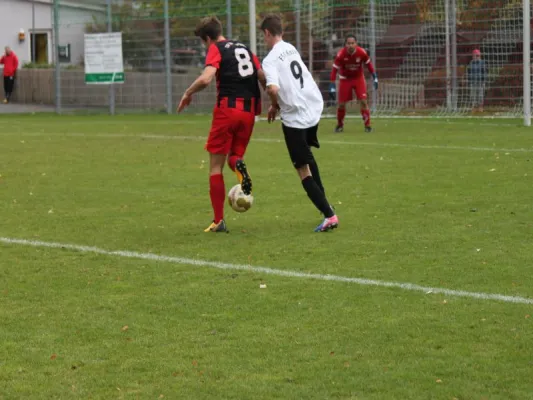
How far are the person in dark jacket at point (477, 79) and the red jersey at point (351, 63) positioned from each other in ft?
17.4

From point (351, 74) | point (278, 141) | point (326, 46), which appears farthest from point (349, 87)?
point (326, 46)

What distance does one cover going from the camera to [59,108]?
33.9m

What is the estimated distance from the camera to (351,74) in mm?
21797

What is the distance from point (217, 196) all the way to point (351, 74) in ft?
42.4

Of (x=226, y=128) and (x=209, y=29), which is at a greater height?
(x=209, y=29)

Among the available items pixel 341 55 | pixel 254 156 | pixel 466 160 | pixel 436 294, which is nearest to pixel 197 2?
pixel 341 55

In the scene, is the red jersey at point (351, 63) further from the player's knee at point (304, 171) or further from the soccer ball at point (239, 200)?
the soccer ball at point (239, 200)

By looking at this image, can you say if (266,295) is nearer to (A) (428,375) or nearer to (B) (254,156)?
(A) (428,375)

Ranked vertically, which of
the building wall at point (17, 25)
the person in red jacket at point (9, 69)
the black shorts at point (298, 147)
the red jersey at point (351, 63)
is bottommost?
the black shorts at point (298, 147)

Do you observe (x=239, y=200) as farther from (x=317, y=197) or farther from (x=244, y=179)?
(x=317, y=197)

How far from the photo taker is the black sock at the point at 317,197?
908cm

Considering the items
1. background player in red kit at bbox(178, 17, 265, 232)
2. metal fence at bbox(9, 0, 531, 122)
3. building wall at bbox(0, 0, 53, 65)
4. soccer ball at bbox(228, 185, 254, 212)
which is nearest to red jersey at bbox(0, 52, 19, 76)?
metal fence at bbox(9, 0, 531, 122)

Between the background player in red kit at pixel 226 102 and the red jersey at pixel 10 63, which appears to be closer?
the background player in red kit at pixel 226 102

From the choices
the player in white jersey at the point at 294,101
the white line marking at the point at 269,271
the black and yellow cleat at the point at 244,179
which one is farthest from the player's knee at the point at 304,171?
the white line marking at the point at 269,271
